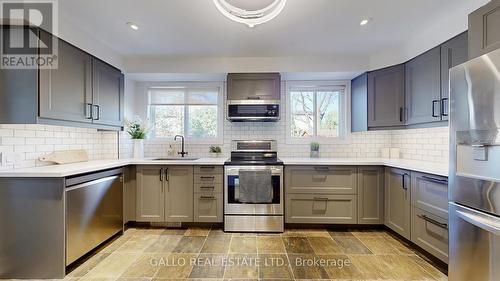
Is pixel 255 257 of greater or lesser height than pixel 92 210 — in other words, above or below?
below

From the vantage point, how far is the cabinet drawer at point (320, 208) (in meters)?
3.09

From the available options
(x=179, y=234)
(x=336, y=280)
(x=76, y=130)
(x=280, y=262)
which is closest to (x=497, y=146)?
(x=336, y=280)

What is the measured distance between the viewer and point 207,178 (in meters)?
3.13

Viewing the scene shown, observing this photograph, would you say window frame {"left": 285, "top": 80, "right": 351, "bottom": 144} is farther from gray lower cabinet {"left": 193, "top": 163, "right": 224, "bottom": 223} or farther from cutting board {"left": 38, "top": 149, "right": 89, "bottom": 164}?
cutting board {"left": 38, "top": 149, "right": 89, "bottom": 164}

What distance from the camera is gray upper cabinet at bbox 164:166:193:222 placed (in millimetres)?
3131

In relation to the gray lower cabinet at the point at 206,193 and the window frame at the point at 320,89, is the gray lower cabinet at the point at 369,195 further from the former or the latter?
the gray lower cabinet at the point at 206,193

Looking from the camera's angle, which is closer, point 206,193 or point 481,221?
point 481,221

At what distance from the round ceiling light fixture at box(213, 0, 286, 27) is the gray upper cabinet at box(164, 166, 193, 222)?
203cm

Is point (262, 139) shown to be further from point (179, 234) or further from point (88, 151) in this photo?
point (88, 151)

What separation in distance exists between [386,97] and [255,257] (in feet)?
8.51

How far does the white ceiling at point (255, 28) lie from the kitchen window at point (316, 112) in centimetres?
74

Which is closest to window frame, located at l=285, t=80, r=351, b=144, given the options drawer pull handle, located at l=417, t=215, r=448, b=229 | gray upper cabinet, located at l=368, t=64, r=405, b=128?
gray upper cabinet, located at l=368, t=64, r=405, b=128

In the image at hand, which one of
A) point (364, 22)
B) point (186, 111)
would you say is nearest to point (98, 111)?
point (186, 111)

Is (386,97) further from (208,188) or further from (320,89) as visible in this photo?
(208,188)
